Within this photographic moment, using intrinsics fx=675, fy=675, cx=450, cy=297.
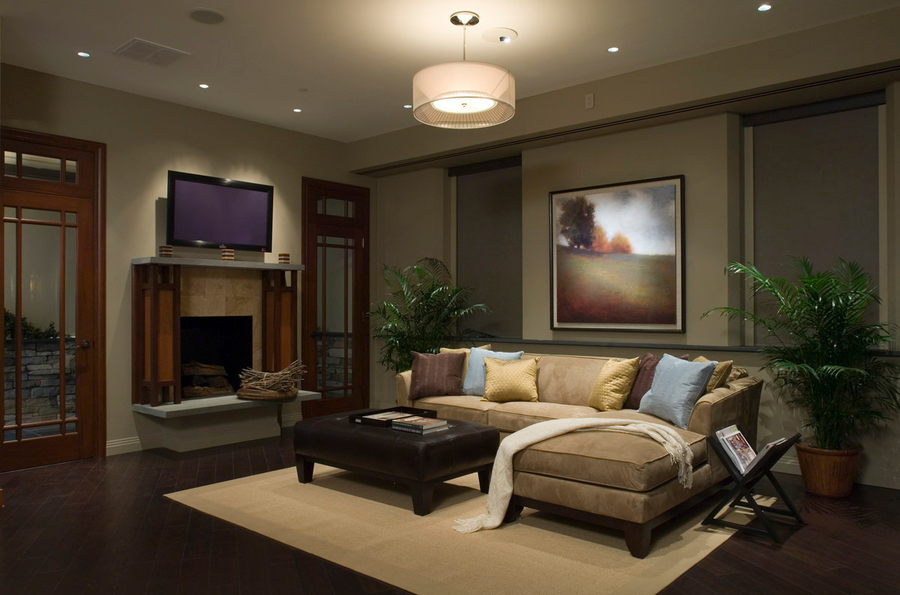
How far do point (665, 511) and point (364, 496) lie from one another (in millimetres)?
1841

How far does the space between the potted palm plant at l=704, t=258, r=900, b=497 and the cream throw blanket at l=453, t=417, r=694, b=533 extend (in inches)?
49.9

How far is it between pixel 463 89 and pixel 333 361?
4065mm

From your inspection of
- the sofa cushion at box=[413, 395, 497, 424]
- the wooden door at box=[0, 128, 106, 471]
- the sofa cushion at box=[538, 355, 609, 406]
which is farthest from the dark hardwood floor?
the sofa cushion at box=[413, 395, 497, 424]

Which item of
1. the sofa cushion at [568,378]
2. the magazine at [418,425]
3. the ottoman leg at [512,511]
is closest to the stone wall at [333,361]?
the sofa cushion at [568,378]

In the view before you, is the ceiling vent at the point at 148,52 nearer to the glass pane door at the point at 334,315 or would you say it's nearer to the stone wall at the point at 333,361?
the glass pane door at the point at 334,315

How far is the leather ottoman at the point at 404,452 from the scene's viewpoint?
150 inches

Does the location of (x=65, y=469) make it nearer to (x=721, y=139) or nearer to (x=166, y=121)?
(x=166, y=121)

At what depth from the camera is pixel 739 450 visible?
366 cm

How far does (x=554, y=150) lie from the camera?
6.20m

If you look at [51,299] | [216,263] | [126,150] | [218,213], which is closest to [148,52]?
[126,150]

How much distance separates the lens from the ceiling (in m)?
4.12

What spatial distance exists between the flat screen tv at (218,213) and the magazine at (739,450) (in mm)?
4457

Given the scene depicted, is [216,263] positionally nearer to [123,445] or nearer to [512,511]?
[123,445]

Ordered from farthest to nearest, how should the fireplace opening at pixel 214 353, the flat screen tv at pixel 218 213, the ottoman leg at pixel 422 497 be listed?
the fireplace opening at pixel 214 353, the flat screen tv at pixel 218 213, the ottoman leg at pixel 422 497
